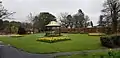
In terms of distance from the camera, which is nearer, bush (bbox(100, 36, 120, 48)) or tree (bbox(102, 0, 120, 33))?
bush (bbox(100, 36, 120, 48))

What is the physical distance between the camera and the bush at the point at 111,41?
79.8 feet

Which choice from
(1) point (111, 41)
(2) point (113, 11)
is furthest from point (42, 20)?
(1) point (111, 41)

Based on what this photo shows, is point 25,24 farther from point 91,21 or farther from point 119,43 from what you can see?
point 119,43

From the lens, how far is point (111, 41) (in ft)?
79.8

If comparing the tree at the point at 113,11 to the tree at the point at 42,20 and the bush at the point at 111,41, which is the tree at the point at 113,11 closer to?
the bush at the point at 111,41

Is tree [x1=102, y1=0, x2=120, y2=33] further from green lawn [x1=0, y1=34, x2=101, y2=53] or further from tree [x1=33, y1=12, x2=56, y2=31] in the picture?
tree [x1=33, y1=12, x2=56, y2=31]

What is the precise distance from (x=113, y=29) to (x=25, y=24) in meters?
51.4

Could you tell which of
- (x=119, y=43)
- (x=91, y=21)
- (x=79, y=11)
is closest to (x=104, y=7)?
(x=119, y=43)

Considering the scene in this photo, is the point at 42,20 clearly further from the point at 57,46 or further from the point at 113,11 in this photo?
the point at 57,46

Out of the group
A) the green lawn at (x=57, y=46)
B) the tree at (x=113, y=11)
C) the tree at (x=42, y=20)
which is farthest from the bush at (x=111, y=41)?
the tree at (x=42, y=20)

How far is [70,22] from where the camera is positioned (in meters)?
84.4

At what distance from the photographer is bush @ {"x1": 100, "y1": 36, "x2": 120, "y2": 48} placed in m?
24.3

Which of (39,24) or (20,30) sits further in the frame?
(39,24)

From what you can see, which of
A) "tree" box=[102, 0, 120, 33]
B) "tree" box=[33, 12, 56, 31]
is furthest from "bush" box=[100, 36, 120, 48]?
"tree" box=[33, 12, 56, 31]
